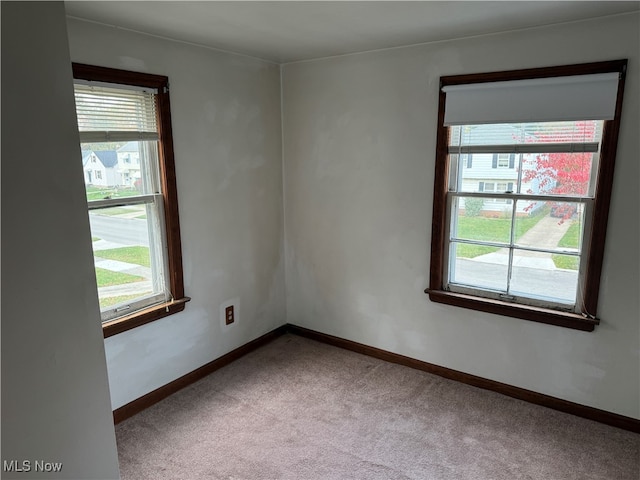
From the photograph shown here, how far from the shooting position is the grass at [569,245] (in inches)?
99.6

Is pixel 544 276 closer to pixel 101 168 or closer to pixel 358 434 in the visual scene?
pixel 358 434

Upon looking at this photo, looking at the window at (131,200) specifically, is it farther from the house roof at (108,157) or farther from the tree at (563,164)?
the tree at (563,164)

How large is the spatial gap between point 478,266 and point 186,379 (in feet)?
6.78

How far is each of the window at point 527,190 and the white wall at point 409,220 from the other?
7 cm

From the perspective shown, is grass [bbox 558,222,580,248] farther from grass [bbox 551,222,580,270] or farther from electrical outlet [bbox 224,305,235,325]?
electrical outlet [bbox 224,305,235,325]

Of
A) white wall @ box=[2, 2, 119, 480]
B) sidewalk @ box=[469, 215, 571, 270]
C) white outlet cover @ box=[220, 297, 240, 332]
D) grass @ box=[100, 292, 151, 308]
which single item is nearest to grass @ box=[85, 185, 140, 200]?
grass @ box=[100, 292, 151, 308]

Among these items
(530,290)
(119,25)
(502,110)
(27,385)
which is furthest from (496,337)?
(119,25)

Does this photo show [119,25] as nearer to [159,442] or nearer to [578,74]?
[159,442]

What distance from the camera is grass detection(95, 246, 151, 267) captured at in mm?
2481

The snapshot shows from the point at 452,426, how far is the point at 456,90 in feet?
6.46

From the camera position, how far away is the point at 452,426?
2562mm

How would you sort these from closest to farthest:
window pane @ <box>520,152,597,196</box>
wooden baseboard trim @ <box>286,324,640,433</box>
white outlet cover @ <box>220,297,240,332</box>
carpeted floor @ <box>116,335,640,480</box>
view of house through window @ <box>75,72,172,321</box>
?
carpeted floor @ <box>116,335,640,480</box> < view of house through window @ <box>75,72,172,321</box> < window pane @ <box>520,152,597,196</box> < wooden baseboard trim @ <box>286,324,640,433</box> < white outlet cover @ <box>220,297,240,332</box>

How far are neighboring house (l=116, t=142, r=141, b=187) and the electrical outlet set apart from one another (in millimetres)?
1149

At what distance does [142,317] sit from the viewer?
264 cm
